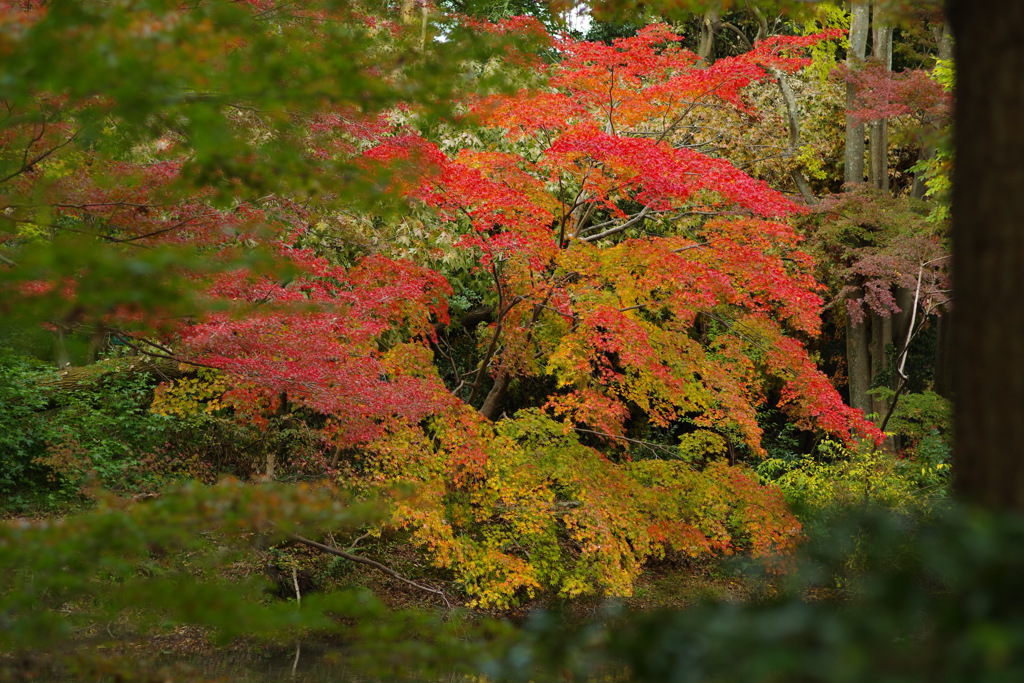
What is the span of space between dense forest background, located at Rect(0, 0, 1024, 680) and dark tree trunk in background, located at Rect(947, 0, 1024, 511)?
0.24 m

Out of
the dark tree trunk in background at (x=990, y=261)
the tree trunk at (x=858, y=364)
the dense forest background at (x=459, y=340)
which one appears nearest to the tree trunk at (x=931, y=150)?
the dense forest background at (x=459, y=340)

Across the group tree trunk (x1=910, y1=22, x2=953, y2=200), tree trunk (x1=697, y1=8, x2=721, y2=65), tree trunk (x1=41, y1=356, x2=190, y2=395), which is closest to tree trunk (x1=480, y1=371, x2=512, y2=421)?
tree trunk (x1=41, y1=356, x2=190, y2=395)

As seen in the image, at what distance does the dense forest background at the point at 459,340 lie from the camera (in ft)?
6.87

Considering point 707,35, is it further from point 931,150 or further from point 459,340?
point 459,340

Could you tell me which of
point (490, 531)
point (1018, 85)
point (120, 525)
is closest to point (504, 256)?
point (490, 531)

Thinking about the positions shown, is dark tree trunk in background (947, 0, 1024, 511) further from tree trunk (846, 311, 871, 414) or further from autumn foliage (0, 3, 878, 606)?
tree trunk (846, 311, 871, 414)

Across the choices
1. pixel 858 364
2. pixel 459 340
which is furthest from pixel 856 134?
pixel 459 340

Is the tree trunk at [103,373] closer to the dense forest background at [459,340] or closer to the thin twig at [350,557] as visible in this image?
the dense forest background at [459,340]

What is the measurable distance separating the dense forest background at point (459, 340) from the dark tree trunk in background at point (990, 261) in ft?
0.80

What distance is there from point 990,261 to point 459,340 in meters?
10.2

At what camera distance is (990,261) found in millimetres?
1585

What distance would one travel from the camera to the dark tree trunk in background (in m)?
1.56

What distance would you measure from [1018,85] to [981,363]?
1.70 ft

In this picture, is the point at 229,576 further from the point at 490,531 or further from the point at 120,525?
the point at 120,525
